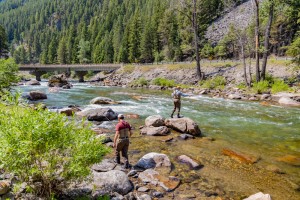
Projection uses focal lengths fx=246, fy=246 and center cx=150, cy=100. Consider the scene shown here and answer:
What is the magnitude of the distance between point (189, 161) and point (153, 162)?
1.43 meters

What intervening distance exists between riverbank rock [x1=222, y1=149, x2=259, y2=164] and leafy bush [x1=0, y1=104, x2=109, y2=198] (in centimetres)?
629

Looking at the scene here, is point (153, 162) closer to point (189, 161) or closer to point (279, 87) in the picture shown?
point (189, 161)

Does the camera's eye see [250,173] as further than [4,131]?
Yes

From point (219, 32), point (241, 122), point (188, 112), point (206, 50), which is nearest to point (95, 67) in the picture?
point (206, 50)

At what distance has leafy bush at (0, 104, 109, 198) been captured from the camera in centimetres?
493

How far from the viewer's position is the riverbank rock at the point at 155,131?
42.9 feet

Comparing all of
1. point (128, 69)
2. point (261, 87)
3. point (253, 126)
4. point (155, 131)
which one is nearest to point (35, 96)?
point (155, 131)

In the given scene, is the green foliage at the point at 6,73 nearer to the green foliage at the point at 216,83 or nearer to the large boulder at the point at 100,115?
the large boulder at the point at 100,115

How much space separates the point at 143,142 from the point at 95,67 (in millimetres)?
57257

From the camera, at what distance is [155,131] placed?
13.2 metres

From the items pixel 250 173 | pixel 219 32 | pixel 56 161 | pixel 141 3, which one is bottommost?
pixel 250 173

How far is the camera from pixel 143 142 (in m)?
11.8

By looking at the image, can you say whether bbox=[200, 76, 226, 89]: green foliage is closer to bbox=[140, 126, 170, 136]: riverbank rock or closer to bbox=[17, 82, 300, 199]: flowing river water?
bbox=[17, 82, 300, 199]: flowing river water

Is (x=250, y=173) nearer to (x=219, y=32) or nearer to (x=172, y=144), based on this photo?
(x=172, y=144)
